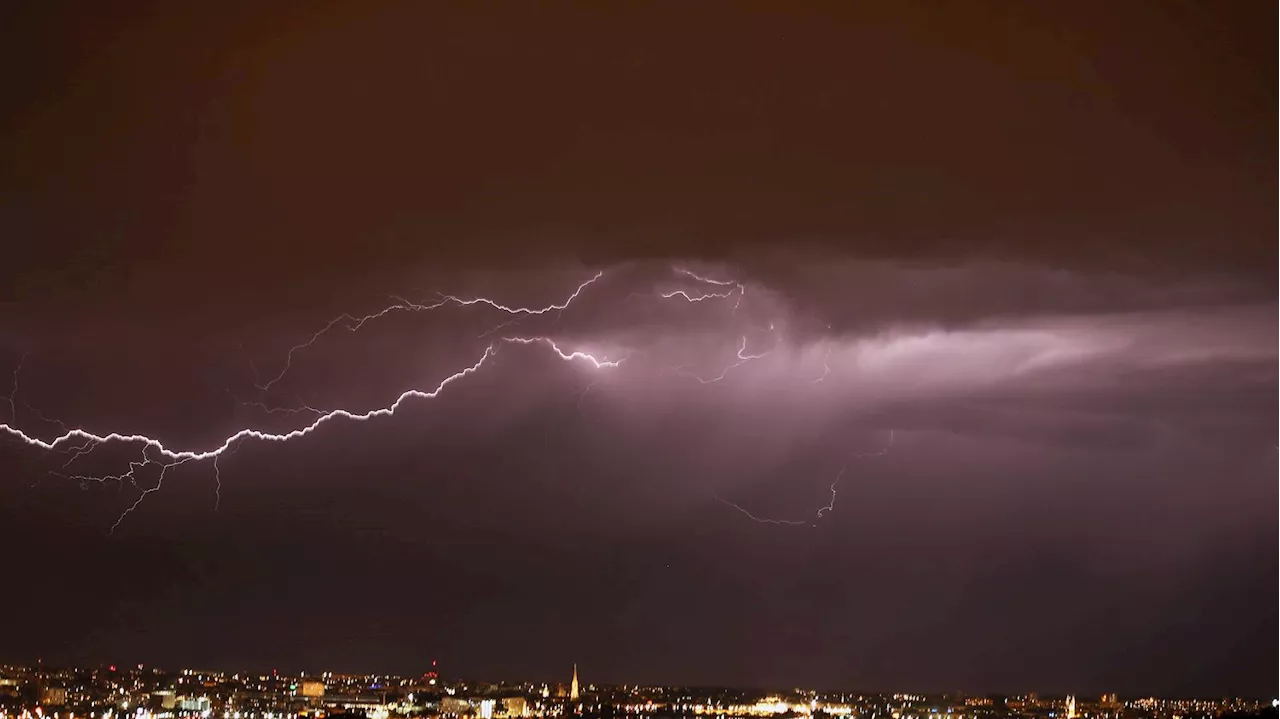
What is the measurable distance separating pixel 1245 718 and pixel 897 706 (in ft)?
322

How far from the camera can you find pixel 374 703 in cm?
10750

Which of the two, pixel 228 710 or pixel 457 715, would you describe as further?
pixel 457 715

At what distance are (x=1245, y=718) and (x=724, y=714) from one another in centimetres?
7495

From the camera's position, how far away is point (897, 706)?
481ft

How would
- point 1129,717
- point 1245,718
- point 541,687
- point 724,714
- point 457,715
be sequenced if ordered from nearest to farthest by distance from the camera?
point 1245,718 < point 457,715 < point 1129,717 < point 724,714 < point 541,687

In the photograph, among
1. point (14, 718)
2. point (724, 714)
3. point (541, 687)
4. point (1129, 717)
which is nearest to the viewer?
point (14, 718)

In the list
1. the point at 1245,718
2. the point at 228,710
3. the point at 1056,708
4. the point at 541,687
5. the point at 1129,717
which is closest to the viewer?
the point at 1245,718

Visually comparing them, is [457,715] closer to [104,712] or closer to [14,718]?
[104,712]

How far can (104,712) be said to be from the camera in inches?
3132

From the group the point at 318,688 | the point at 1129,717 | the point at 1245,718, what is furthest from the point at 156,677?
the point at 1245,718

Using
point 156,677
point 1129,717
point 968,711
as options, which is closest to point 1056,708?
point 968,711

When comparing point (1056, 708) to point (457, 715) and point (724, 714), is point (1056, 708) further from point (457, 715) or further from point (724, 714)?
point (457, 715)

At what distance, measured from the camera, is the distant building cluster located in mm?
84931

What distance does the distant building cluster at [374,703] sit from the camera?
3344 inches
